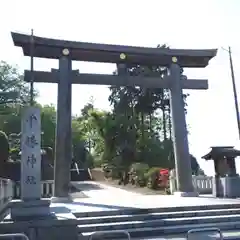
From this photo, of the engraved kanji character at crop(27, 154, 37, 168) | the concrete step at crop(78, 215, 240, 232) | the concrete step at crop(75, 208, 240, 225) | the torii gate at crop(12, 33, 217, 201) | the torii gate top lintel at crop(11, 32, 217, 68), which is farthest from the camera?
the torii gate top lintel at crop(11, 32, 217, 68)

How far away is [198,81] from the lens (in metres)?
17.3

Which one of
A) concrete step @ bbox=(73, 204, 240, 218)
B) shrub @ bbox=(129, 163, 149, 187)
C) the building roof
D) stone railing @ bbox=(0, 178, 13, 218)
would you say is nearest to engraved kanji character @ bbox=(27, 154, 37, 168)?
stone railing @ bbox=(0, 178, 13, 218)

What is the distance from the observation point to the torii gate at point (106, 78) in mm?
14484

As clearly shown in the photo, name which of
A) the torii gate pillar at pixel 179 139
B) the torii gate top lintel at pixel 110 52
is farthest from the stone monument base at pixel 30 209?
the torii gate pillar at pixel 179 139

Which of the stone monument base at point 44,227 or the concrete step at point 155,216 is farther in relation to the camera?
the concrete step at point 155,216

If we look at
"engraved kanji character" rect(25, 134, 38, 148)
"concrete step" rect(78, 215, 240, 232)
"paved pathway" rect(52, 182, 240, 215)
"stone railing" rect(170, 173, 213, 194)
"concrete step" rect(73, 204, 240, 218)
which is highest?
"engraved kanji character" rect(25, 134, 38, 148)

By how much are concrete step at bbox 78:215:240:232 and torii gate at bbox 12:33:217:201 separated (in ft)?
16.4

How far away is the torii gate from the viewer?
1448 centimetres

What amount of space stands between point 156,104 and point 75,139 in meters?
15.5

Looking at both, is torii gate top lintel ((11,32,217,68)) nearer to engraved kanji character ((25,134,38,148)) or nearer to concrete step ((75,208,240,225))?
engraved kanji character ((25,134,38,148))

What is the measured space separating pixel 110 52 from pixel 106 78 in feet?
3.92

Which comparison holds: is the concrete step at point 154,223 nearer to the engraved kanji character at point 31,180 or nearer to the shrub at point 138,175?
the engraved kanji character at point 31,180

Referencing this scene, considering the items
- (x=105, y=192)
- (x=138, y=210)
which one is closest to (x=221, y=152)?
(x=138, y=210)

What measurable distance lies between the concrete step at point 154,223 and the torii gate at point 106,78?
4987 mm
